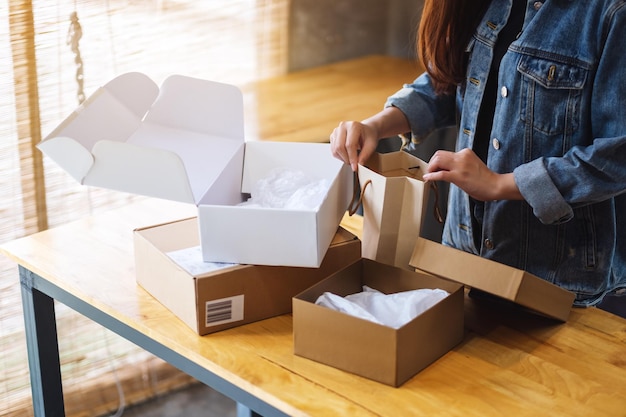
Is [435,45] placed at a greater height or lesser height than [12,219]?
greater

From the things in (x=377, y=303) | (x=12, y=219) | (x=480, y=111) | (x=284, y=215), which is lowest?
(x=12, y=219)

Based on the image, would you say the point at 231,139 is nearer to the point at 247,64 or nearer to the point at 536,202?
the point at 536,202

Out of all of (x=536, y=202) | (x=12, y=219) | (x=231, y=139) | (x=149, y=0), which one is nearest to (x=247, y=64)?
(x=149, y=0)

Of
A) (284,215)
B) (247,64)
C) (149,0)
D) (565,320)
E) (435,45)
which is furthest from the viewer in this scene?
(247,64)

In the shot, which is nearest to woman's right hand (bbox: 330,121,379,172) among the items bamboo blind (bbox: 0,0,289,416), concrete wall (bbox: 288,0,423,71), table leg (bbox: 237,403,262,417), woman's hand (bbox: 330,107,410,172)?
woman's hand (bbox: 330,107,410,172)

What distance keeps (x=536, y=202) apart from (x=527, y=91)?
226 millimetres

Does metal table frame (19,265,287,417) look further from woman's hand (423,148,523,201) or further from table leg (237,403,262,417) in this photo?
woman's hand (423,148,523,201)

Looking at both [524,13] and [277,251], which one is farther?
[524,13]

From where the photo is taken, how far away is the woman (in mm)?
1360

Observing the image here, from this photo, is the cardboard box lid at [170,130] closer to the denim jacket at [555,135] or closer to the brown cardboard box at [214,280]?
the brown cardboard box at [214,280]

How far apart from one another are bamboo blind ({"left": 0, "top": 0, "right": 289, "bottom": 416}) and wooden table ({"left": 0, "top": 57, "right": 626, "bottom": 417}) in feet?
1.82

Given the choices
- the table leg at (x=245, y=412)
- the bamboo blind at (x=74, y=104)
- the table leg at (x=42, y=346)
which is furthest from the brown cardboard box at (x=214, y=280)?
the bamboo blind at (x=74, y=104)

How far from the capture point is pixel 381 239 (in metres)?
1.45

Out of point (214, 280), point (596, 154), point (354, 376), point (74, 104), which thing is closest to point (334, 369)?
point (354, 376)
